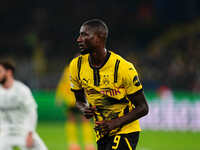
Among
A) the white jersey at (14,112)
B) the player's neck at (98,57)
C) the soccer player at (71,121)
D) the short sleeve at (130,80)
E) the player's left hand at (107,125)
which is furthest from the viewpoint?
the soccer player at (71,121)

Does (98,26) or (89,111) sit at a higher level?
(98,26)

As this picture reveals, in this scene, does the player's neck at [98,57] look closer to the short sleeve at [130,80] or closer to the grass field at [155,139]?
the short sleeve at [130,80]

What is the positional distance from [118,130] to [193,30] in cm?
1088

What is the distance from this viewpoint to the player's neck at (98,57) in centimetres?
566

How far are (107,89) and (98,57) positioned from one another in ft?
1.17

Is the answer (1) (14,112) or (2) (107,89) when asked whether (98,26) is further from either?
(1) (14,112)

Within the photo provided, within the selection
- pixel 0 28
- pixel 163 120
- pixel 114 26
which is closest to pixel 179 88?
pixel 163 120

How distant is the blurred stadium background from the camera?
50.4ft

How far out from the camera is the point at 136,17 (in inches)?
861

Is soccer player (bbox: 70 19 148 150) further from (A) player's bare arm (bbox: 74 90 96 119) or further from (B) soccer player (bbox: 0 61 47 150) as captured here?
(B) soccer player (bbox: 0 61 47 150)

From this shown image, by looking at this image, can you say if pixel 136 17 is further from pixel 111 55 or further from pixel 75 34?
pixel 111 55

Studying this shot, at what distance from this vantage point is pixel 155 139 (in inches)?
577

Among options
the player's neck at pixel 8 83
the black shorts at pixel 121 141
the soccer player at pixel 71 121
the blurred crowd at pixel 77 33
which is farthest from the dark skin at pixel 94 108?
the blurred crowd at pixel 77 33

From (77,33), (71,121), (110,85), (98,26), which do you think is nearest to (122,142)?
(110,85)
